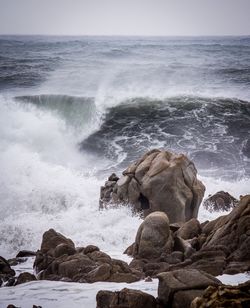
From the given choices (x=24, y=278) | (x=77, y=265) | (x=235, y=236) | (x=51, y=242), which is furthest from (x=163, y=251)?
(x=24, y=278)

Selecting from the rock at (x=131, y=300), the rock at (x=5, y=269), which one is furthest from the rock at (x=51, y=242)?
the rock at (x=131, y=300)

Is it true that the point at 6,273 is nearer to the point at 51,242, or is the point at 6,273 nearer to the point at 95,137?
the point at 51,242

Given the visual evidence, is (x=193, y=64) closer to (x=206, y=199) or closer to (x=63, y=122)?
(x=63, y=122)

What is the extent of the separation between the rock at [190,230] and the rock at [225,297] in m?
4.98

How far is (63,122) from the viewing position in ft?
67.1

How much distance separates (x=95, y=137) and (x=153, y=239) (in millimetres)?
12055

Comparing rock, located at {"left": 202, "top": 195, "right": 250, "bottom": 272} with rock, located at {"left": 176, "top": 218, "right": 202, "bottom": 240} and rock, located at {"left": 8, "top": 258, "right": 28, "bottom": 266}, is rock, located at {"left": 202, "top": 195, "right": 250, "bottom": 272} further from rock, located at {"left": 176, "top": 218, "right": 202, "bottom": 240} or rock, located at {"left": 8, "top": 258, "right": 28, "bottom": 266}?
rock, located at {"left": 8, "top": 258, "right": 28, "bottom": 266}

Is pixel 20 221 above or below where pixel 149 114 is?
below

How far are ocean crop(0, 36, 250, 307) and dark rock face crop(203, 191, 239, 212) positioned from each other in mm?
395

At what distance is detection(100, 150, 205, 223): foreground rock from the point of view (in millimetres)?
9875

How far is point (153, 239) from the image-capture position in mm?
7824

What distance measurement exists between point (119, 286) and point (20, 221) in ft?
18.6

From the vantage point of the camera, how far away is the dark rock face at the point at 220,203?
11305 mm

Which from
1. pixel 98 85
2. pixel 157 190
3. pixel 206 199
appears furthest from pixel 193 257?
pixel 98 85
